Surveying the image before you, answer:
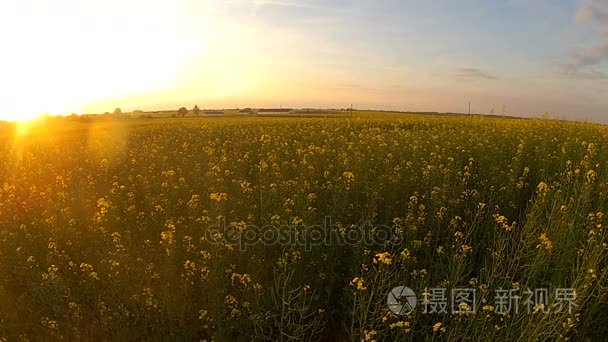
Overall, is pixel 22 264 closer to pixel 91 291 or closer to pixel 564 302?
pixel 91 291

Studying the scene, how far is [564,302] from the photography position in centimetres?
337

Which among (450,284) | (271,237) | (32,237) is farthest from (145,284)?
(450,284)

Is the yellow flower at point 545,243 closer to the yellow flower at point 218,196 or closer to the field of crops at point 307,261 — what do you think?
the field of crops at point 307,261

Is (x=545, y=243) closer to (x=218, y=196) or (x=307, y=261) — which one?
(x=307, y=261)

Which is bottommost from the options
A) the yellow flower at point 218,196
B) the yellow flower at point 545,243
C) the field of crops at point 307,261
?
the field of crops at point 307,261

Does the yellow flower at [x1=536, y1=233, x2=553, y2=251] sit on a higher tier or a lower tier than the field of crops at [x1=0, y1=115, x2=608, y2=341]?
higher

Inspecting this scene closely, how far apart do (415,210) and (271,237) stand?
2.48 m

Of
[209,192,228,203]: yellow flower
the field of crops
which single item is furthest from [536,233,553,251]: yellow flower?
[209,192,228,203]: yellow flower

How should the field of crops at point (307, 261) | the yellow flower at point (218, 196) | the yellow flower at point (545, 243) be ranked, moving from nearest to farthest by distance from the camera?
the field of crops at point (307, 261)
the yellow flower at point (545, 243)
the yellow flower at point (218, 196)

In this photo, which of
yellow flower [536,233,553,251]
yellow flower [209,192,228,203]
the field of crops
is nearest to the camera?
the field of crops

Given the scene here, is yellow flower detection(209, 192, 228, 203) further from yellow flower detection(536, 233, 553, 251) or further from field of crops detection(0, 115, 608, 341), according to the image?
yellow flower detection(536, 233, 553, 251)

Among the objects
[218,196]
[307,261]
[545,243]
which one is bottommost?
[307,261]

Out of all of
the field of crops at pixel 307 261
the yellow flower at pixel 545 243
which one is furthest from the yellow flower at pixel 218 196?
the yellow flower at pixel 545 243

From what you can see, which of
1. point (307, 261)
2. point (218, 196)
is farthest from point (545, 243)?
point (218, 196)
